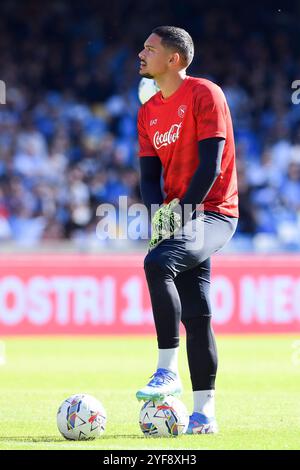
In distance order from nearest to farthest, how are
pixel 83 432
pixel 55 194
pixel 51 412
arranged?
pixel 83 432, pixel 51 412, pixel 55 194

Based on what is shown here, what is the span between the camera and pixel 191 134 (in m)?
7.00

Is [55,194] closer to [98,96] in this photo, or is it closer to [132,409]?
[98,96]

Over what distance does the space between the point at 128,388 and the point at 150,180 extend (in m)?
3.23

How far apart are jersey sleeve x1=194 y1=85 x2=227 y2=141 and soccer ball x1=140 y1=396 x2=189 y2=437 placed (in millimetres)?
1688

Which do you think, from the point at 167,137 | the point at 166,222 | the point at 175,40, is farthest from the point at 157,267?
the point at 175,40

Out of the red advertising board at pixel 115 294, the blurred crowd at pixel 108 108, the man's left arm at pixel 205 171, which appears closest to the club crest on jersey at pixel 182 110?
the man's left arm at pixel 205 171

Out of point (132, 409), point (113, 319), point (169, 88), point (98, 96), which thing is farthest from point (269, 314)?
point (169, 88)

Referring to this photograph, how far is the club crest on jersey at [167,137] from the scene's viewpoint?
23.1 ft

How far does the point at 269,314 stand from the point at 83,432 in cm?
964

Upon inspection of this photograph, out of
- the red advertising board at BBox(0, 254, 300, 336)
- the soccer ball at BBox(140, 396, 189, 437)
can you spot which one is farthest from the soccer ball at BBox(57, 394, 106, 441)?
the red advertising board at BBox(0, 254, 300, 336)

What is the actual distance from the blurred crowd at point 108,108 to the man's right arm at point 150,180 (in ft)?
29.5

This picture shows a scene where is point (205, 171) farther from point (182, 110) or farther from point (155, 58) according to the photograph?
point (155, 58)
